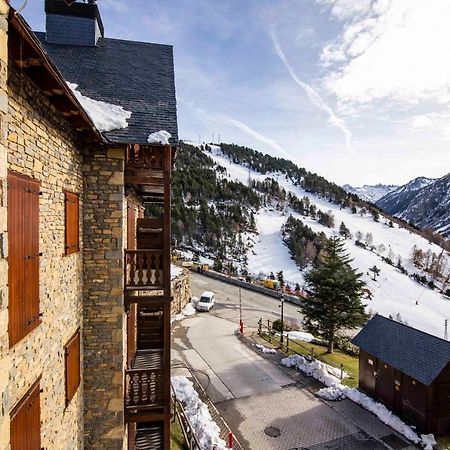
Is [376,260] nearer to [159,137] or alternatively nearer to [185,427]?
[185,427]

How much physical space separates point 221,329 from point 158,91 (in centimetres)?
1900

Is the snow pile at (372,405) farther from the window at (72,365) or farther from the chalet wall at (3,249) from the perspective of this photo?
the chalet wall at (3,249)

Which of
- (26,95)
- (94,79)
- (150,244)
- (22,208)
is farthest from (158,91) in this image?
(22,208)

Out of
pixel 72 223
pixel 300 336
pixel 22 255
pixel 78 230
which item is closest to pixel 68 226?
pixel 72 223

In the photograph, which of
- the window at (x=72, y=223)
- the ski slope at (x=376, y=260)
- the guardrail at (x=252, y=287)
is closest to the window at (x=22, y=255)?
the window at (x=72, y=223)

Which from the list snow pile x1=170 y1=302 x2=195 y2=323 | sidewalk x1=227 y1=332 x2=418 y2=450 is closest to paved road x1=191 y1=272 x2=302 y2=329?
snow pile x1=170 y1=302 x2=195 y2=323

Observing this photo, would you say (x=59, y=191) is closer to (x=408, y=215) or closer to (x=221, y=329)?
(x=221, y=329)

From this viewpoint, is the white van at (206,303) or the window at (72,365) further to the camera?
the white van at (206,303)

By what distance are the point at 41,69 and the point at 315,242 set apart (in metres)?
58.7

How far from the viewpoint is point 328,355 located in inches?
816

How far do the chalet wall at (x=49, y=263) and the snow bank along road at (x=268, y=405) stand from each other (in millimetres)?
8134

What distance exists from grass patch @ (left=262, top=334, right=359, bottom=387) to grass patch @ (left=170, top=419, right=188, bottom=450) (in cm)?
893

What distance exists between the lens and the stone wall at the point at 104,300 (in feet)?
24.6

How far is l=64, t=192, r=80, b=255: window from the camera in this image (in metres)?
6.25
